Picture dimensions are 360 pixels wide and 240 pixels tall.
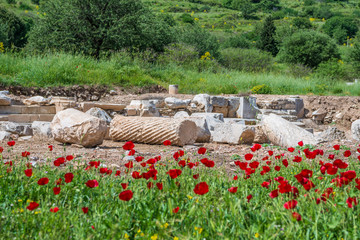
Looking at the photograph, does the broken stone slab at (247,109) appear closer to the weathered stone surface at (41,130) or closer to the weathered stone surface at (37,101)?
the weathered stone surface at (37,101)

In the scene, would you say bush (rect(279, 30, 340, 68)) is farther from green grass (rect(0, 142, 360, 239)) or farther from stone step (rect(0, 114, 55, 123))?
green grass (rect(0, 142, 360, 239))

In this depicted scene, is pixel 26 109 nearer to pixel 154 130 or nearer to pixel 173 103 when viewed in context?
pixel 154 130

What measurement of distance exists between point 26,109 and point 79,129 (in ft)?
11.9

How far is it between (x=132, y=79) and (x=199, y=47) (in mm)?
11525

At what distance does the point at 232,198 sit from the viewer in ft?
8.87

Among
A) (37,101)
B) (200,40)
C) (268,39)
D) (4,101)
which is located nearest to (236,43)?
(268,39)

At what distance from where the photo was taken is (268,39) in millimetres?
38969

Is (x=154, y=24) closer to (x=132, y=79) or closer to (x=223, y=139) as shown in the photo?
(x=132, y=79)

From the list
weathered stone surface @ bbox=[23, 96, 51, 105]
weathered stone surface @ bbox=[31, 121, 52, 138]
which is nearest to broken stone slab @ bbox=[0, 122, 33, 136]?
weathered stone surface @ bbox=[31, 121, 52, 138]

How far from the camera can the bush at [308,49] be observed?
28.6 meters

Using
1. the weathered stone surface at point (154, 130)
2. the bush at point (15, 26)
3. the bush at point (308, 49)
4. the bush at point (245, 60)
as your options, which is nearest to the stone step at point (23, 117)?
the weathered stone surface at point (154, 130)

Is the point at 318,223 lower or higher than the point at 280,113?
higher

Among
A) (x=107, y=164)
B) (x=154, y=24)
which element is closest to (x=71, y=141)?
(x=107, y=164)

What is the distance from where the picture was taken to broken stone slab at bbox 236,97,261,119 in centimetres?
1145
